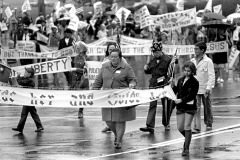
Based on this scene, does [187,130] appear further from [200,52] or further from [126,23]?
[126,23]

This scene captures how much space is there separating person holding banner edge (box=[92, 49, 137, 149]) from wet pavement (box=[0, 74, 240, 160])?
0.36 metres

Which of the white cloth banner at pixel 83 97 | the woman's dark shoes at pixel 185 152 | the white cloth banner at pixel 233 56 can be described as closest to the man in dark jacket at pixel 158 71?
the white cloth banner at pixel 83 97

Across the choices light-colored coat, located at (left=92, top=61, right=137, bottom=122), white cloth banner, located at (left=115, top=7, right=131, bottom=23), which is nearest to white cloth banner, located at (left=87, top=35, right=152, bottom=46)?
white cloth banner, located at (left=115, top=7, right=131, bottom=23)

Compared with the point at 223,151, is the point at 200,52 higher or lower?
higher

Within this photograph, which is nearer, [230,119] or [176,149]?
[176,149]

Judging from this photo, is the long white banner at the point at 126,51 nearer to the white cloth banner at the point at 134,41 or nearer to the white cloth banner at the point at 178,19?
the white cloth banner at the point at 134,41

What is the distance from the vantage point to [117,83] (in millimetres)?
13922

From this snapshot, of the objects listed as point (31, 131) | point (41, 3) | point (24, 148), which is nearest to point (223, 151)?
point (24, 148)

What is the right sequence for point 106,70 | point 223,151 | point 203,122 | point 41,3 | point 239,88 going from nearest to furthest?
point 223,151 → point 106,70 → point 203,122 → point 239,88 → point 41,3

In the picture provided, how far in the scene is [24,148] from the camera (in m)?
13.9

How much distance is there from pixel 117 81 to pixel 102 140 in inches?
54.2

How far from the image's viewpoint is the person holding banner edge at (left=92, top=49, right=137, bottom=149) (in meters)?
13.6

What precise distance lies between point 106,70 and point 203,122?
362 cm

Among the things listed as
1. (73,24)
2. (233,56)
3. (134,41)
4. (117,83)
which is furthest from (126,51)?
(117,83)
